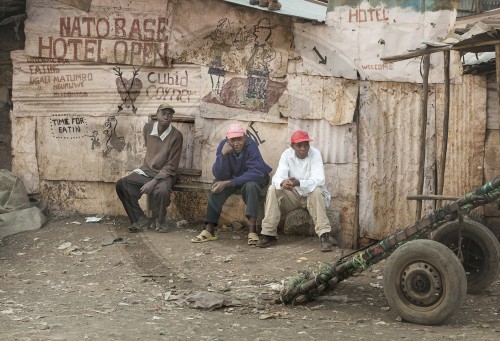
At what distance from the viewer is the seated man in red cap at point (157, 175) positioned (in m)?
10.1

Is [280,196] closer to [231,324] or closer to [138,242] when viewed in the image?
[138,242]

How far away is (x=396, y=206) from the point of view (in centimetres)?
951

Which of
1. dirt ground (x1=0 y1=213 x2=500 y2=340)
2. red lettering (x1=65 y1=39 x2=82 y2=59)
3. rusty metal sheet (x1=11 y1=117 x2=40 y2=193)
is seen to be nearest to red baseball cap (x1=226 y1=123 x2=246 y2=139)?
dirt ground (x1=0 y1=213 x2=500 y2=340)

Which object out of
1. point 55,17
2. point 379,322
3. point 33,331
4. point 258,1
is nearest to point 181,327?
point 33,331

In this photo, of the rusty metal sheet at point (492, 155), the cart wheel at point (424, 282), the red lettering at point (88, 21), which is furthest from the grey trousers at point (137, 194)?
the cart wheel at point (424, 282)

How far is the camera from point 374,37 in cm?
936

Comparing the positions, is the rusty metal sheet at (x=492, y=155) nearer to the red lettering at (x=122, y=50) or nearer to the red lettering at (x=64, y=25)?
the red lettering at (x=122, y=50)

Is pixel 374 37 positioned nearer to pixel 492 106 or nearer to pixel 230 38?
pixel 492 106

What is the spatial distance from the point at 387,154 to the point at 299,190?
1047mm

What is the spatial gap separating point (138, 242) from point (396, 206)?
2929 millimetres

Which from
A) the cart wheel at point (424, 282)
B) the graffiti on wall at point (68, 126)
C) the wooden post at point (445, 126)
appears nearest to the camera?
the cart wheel at point (424, 282)

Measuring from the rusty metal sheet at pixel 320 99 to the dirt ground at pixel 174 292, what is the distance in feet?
4.70

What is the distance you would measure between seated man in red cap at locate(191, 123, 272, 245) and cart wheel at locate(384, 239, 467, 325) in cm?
307

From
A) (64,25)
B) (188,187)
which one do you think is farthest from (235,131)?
(64,25)
